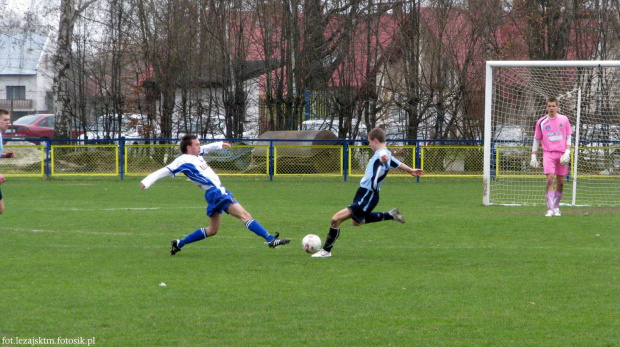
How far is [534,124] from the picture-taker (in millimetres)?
17594

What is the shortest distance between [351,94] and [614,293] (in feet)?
65.6

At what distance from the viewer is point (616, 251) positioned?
850 centimetres

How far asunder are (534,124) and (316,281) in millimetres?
12244

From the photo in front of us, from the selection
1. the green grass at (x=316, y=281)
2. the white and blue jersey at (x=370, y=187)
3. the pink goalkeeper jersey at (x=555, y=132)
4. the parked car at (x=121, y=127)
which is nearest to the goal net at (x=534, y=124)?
the pink goalkeeper jersey at (x=555, y=132)

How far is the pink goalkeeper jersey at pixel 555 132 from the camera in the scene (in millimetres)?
12164

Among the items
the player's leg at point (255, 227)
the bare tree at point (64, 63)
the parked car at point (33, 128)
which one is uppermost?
the bare tree at point (64, 63)

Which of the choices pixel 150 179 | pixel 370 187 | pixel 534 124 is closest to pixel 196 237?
pixel 150 179

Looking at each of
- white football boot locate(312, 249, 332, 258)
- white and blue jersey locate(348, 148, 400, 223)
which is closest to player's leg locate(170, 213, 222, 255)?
white football boot locate(312, 249, 332, 258)

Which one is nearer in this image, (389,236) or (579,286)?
(579,286)

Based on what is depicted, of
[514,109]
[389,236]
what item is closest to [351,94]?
[514,109]

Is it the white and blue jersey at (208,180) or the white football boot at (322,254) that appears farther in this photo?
the white and blue jersey at (208,180)

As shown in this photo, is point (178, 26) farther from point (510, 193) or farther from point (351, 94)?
point (510, 193)

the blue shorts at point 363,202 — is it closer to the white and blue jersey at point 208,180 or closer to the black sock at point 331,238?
the black sock at point 331,238

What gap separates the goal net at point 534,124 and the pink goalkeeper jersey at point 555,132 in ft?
4.47
